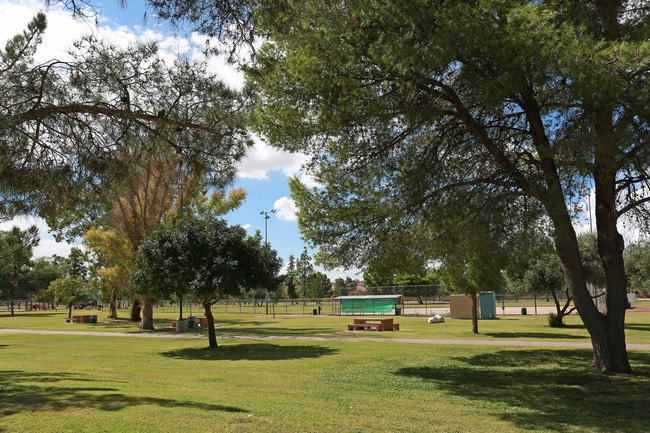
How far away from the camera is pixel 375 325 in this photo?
2881 centimetres

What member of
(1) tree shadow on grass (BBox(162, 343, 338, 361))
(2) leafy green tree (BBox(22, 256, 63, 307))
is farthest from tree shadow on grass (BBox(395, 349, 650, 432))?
(2) leafy green tree (BBox(22, 256, 63, 307))

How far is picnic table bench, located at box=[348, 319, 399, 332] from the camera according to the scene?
1125 inches

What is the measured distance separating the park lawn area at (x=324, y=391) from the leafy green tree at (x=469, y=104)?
280 cm

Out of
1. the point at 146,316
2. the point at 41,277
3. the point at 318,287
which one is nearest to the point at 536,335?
the point at 146,316

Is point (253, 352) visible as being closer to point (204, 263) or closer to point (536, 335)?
point (204, 263)

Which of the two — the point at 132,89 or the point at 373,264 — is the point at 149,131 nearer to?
the point at 132,89

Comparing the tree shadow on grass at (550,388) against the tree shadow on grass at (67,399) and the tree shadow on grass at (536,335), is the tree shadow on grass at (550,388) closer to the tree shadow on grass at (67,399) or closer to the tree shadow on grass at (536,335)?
the tree shadow on grass at (67,399)

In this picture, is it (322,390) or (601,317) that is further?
(601,317)

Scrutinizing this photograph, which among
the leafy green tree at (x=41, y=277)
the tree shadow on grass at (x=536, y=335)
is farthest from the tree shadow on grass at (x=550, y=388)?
the leafy green tree at (x=41, y=277)

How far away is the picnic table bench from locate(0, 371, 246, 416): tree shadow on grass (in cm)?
1978

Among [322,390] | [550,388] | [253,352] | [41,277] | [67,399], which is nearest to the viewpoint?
[67,399]

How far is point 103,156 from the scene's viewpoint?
29.1 ft

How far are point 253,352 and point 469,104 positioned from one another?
1213cm

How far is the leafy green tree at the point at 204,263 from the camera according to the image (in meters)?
18.7
